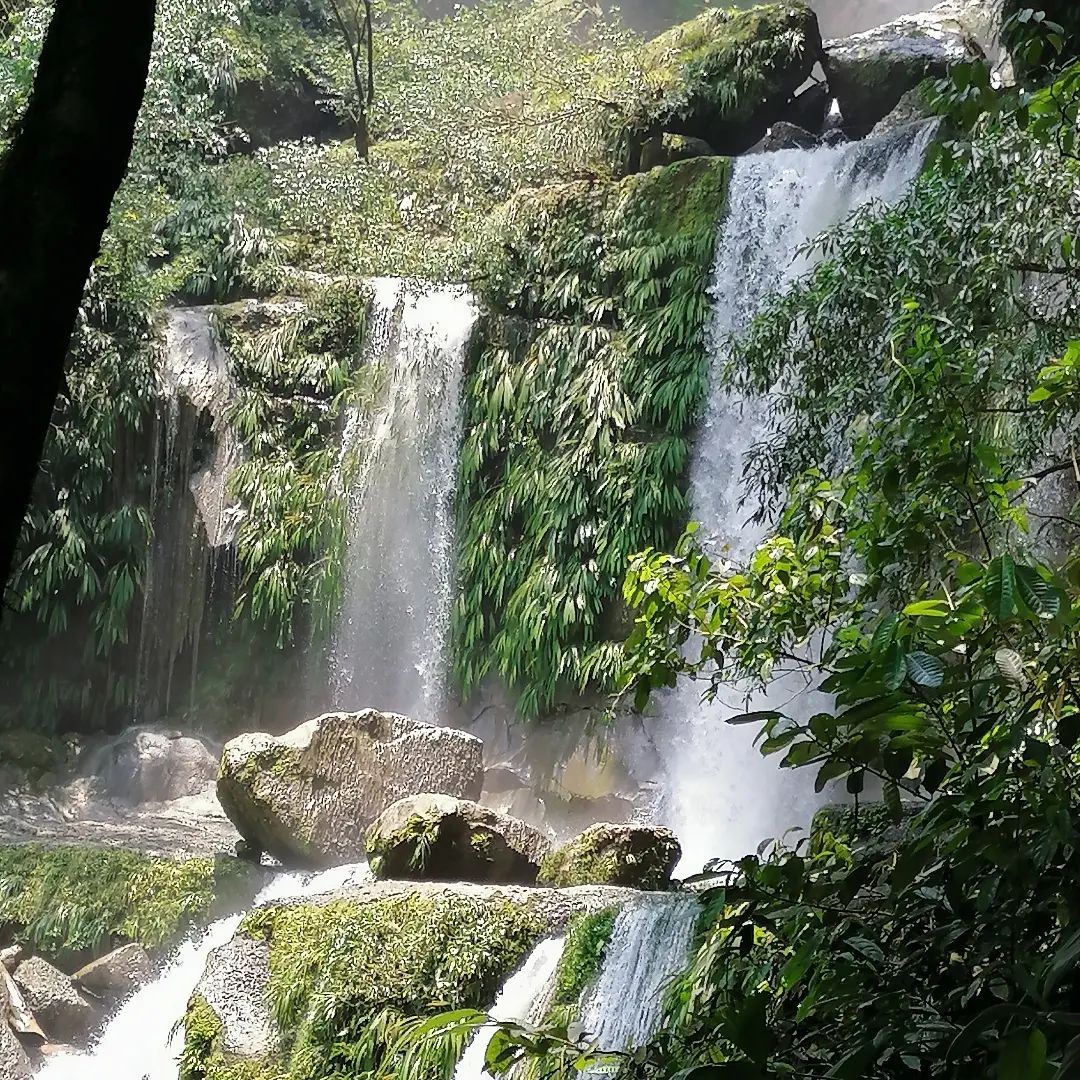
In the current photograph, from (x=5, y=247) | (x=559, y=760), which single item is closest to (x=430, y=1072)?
(x=5, y=247)

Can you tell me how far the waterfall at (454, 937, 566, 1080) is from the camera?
5523 millimetres

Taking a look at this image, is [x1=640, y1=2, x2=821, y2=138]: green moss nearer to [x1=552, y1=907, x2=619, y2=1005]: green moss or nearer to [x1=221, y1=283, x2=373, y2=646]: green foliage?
[x1=221, y1=283, x2=373, y2=646]: green foliage

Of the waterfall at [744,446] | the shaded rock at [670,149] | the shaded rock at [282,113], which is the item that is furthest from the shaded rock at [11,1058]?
the shaded rock at [282,113]

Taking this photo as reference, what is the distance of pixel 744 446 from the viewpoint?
11055mm

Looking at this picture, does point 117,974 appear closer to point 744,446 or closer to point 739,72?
point 744,446

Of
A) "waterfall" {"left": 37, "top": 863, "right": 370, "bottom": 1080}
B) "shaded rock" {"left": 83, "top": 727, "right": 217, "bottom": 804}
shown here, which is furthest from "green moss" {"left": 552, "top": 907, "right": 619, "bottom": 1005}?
"shaded rock" {"left": 83, "top": 727, "right": 217, "bottom": 804}

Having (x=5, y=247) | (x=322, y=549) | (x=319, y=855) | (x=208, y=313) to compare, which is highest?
(x=208, y=313)

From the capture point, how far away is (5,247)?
3.72 feet

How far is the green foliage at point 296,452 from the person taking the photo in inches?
480

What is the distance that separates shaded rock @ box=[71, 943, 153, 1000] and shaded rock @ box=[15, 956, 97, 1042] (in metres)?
0.10

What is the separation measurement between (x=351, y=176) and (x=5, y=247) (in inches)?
547

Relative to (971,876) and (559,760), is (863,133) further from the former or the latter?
(971,876)

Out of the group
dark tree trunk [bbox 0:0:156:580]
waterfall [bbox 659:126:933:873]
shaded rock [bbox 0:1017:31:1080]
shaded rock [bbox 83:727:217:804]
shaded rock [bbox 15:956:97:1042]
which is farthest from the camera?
shaded rock [bbox 83:727:217:804]

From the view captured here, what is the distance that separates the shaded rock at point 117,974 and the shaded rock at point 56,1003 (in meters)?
0.10
